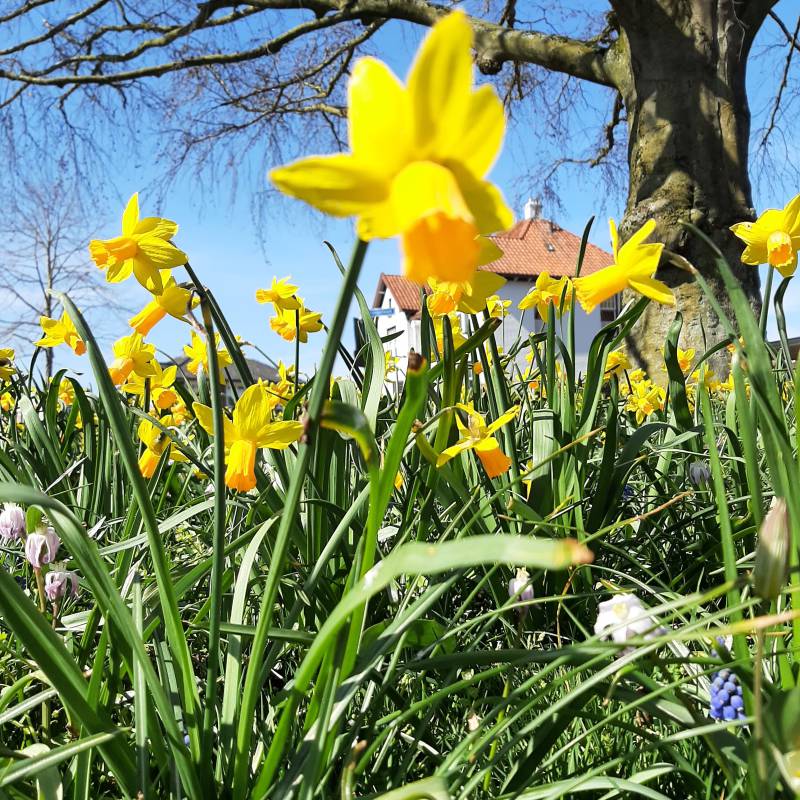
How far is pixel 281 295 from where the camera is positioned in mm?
1863

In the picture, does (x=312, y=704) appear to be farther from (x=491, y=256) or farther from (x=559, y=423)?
(x=559, y=423)

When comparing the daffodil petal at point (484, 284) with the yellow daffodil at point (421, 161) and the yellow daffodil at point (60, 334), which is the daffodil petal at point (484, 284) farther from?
the yellow daffodil at point (60, 334)

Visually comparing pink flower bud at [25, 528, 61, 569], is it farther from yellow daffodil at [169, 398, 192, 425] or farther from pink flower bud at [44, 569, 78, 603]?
yellow daffodil at [169, 398, 192, 425]

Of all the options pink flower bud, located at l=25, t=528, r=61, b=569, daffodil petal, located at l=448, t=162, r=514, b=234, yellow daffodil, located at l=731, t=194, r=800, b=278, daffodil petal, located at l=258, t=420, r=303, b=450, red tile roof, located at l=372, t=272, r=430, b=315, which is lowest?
pink flower bud, located at l=25, t=528, r=61, b=569

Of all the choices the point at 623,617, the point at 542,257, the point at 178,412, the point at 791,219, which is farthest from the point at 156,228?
the point at 542,257

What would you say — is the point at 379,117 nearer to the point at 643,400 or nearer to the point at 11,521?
the point at 11,521

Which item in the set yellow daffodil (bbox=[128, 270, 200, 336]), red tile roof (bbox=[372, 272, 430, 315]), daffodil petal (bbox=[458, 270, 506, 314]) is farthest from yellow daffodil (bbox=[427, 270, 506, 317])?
red tile roof (bbox=[372, 272, 430, 315])

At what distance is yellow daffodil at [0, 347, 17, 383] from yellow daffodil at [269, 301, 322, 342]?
0.97 metres

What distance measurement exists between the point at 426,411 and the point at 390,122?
1.22 m

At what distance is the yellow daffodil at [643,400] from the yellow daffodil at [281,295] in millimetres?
1413

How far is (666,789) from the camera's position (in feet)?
2.88

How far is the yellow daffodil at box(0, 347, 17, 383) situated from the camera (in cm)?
233

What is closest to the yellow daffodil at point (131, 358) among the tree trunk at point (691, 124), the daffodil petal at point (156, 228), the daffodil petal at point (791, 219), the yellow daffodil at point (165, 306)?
the yellow daffodil at point (165, 306)

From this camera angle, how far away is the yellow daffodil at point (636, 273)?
0.96 meters
